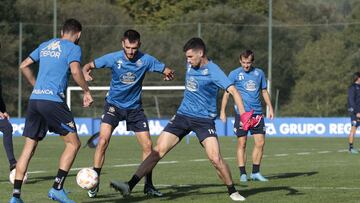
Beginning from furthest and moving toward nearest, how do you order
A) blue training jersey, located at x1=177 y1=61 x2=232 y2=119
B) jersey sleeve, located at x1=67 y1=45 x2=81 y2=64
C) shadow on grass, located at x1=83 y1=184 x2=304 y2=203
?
shadow on grass, located at x1=83 y1=184 x2=304 y2=203, blue training jersey, located at x1=177 y1=61 x2=232 y2=119, jersey sleeve, located at x1=67 y1=45 x2=81 y2=64

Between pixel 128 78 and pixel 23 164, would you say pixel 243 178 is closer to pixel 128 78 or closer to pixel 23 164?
pixel 128 78

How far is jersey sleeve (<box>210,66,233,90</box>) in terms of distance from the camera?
1266cm

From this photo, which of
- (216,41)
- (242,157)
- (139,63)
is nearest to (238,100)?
(139,63)

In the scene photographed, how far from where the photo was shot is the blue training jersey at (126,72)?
45.6ft

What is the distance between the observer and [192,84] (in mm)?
13078

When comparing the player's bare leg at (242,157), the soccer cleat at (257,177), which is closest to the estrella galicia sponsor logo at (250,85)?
the player's bare leg at (242,157)

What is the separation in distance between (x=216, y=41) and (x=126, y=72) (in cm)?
5904

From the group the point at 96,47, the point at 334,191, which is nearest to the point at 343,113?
the point at 96,47

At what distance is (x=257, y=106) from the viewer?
671 inches

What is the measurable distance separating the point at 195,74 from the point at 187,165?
7.80m

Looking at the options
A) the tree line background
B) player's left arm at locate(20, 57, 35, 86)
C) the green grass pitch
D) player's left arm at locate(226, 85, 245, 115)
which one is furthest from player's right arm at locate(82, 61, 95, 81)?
A: the tree line background

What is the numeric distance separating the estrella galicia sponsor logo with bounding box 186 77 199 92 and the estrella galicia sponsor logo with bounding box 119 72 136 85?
112cm

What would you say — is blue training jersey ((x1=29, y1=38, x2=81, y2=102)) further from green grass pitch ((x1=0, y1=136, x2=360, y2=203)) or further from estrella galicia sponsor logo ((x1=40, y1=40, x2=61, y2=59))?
green grass pitch ((x1=0, y1=136, x2=360, y2=203))

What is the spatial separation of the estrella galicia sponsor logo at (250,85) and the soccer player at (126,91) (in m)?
3.07
